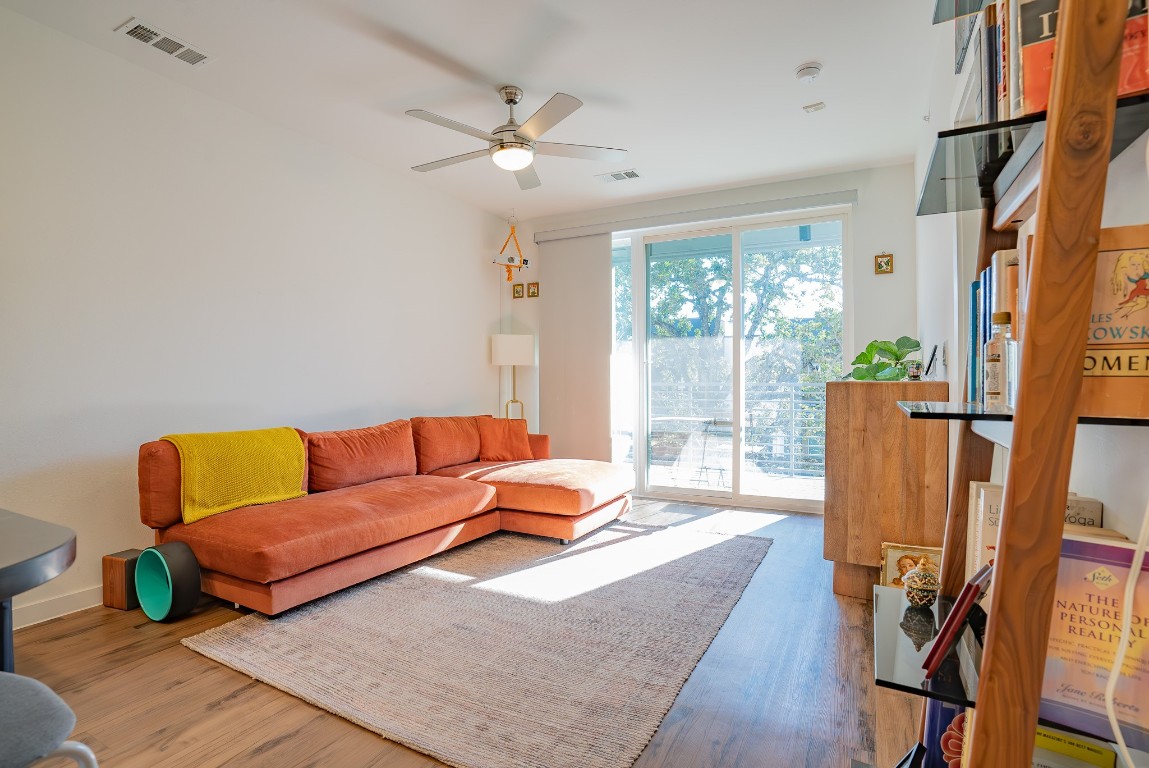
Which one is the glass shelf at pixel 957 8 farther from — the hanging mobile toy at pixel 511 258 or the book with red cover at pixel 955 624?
the hanging mobile toy at pixel 511 258

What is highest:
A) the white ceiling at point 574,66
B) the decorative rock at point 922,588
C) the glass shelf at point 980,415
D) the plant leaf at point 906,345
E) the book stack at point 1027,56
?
the white ceiling at point 574,66

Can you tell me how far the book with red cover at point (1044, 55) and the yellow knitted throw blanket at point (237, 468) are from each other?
3369 mm

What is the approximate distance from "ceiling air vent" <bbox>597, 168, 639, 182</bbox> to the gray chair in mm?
4303

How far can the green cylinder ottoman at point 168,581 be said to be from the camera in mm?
2496

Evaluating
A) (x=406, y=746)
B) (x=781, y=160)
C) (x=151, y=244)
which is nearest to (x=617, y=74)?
(x=781, y=160)

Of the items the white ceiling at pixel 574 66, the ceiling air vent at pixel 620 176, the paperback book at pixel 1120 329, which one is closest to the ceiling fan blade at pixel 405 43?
the white ceiling at pixel 574 66

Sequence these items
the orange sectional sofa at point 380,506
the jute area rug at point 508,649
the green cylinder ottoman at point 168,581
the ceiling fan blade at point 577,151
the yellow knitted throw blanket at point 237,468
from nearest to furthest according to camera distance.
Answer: the jute area rug at point 508,649 < the green cylinder ottoman at point 168,581 < the orange sectional sofa at point 380,506 < the yellow knitted throw blanket at point 237,468 < the ceiling fan blade at point 577,151

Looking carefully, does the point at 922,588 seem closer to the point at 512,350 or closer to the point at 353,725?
the point at 353,725

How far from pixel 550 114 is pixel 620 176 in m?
1.99

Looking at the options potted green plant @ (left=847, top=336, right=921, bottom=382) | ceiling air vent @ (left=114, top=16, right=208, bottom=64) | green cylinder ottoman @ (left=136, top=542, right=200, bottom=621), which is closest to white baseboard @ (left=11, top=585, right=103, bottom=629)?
green cylinder ottoman @ (left=136, top=542, right=200, bottom=621)

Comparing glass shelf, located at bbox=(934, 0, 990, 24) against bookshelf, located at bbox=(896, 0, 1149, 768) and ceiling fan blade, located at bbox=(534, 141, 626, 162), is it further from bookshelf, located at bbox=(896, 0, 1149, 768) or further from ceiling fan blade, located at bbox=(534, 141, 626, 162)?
ceiling fan blade, located at bbox=(534, 141, 626, 162)

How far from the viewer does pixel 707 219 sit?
497 cm

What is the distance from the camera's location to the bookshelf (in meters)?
0.65

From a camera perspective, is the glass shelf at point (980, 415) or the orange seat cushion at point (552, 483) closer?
the glass shelf at point (980, 415)
